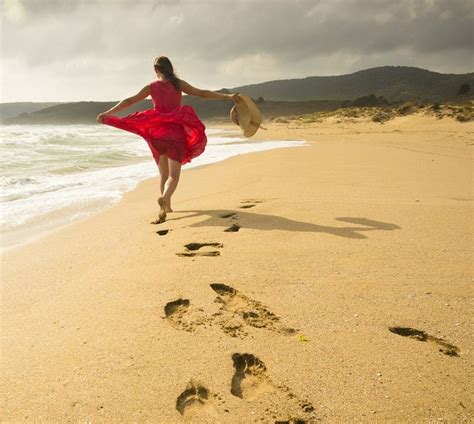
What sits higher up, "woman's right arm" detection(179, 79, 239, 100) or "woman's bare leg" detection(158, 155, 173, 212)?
"woman's right arm" detection(179, 79, 239, 100)

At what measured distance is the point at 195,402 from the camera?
1.32m

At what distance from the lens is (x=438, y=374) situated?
4.57 ft

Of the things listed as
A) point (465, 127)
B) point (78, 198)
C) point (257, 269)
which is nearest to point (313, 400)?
point (257, 269)

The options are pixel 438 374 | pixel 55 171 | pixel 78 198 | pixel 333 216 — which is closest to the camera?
pixel 438 374

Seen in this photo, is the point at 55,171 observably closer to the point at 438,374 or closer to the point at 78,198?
the point at 78,198

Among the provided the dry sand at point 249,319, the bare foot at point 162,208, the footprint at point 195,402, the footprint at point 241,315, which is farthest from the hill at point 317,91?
the footprint at point 195,402

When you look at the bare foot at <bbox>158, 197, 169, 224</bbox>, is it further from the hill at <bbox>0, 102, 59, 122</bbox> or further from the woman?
the hill at <bbox>0, 102, 59, 122</bbox>

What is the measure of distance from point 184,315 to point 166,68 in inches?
103

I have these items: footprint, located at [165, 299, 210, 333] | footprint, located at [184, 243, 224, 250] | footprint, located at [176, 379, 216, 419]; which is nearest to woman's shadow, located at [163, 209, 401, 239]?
footprint, located at [184, 243, 224, 250]

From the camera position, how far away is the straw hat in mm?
4305

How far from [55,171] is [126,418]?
22.2 feet

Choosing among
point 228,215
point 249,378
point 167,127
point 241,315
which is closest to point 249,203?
point 228,215

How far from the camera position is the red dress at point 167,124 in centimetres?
373

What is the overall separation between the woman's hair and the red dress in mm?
48
